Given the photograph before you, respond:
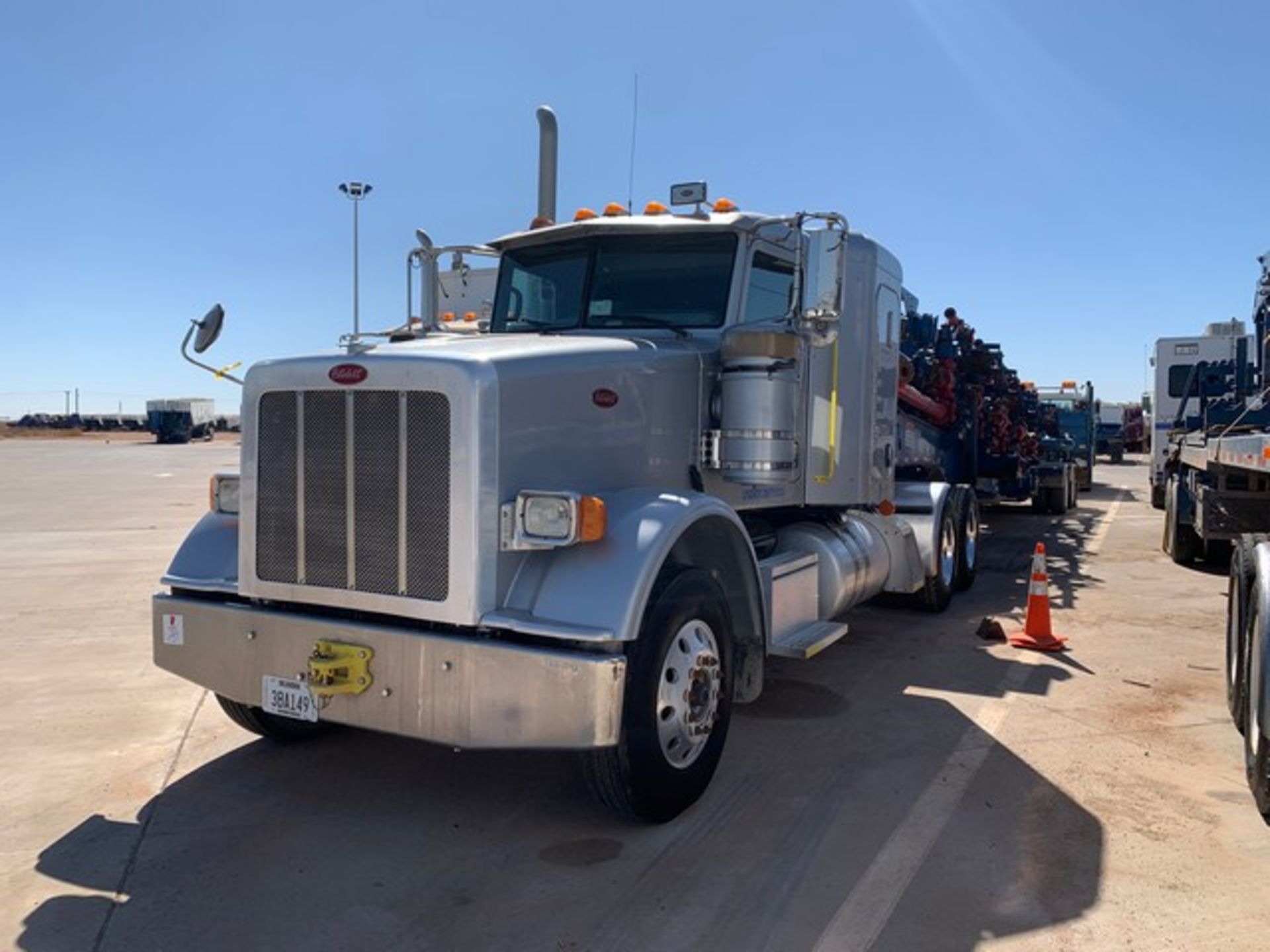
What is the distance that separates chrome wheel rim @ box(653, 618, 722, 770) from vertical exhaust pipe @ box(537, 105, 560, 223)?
4.08 m

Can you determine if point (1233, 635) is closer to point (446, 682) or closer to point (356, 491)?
point (446, 682)

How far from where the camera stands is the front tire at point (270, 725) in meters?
4.68

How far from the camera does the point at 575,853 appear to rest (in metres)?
3.71

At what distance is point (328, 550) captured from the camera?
384 centimetres

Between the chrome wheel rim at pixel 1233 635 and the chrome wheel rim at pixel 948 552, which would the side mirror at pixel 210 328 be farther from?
the chrome wheel rim at pixel 948 552

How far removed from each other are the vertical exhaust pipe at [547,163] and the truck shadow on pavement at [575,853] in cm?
403

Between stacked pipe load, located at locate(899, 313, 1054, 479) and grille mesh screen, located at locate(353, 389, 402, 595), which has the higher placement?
stacked pipe load, located at locate(899, 313, 1054, 479)

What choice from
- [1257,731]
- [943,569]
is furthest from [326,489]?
[943,569]

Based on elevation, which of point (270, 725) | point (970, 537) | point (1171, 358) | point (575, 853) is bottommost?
point (575, 853)

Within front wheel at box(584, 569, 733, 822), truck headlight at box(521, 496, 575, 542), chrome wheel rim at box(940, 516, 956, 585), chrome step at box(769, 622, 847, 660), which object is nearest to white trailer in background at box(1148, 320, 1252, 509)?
chrome wheel rim at box(940, 516, 956, 585)

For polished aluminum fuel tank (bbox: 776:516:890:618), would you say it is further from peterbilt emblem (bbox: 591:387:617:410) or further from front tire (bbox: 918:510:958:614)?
peterbilt emblem (bbox: 591:387:617:410)

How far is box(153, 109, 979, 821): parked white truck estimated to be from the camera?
3.54m

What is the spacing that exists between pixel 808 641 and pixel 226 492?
9.53 ft

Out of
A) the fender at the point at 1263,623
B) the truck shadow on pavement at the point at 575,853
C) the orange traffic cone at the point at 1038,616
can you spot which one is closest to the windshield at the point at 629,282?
the truck shadow on pavement at the point at 575,853
